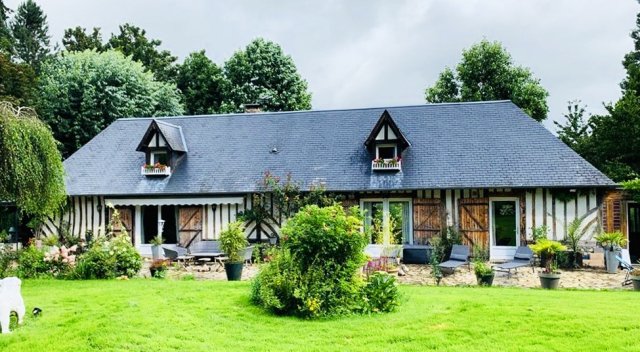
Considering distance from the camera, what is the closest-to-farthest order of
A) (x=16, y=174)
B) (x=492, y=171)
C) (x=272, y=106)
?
(x=16, y=174)
(x=492, y=171)
(x=272, y=106)

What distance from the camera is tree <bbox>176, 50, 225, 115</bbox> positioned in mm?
34750

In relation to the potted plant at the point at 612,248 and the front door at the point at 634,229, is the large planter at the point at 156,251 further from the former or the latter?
the front door at the point at 634,229

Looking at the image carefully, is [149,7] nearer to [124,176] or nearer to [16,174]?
[124,176]

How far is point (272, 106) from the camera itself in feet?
108

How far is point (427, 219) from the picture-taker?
689 inches

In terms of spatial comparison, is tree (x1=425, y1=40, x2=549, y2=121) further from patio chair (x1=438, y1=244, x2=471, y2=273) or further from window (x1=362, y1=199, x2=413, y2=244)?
patio chair (x1=438, y1=244, x2=471, y2=273)

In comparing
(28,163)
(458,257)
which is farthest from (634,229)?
(28,163)

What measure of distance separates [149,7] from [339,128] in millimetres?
8155

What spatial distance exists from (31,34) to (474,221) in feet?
145

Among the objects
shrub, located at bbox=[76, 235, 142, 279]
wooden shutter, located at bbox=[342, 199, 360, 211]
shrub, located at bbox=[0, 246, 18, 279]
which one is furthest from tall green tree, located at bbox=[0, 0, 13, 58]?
wooden shutter, located at bbox=[342, 199, 360, 211]

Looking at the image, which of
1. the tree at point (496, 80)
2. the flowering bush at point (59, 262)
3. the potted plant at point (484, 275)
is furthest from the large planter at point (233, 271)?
the tree at point (496, 80)

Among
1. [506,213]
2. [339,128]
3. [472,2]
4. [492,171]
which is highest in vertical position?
[472,2]

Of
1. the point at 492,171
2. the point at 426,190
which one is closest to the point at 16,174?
the point at 426,190

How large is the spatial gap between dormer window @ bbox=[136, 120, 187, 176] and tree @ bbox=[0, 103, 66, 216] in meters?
7.00
